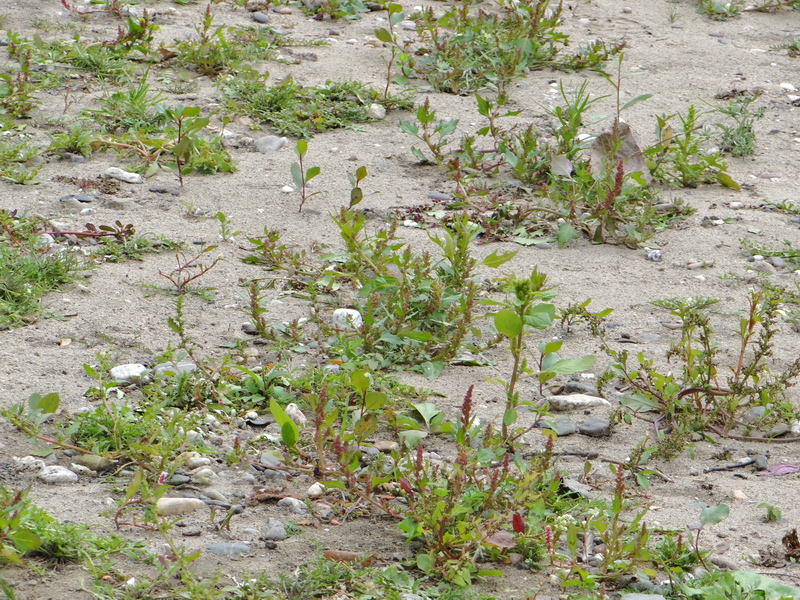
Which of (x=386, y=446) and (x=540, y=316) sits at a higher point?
→ (x=540, y=316)

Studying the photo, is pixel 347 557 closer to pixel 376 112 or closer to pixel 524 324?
pixel 524 324

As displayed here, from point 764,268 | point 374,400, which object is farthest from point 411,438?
point 764,268

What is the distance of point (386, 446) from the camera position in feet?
9.96

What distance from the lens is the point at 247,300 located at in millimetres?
3885

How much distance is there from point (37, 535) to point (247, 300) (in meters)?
1.69

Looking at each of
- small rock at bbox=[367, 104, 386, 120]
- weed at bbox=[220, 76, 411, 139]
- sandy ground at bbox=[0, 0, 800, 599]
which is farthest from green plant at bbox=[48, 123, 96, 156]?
small rock at bbox=[367, 104, 386, 120]

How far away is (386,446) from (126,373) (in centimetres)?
96

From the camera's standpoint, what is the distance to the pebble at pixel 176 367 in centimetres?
328

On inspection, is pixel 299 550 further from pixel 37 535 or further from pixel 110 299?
pixel 110 299

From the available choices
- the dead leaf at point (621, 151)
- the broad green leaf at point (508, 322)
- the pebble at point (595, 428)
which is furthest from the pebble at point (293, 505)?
the dead leaf at point (621, 151)

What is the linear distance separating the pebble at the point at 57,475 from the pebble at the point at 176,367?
0.57 m

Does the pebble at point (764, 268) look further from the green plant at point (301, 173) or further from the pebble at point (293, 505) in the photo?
the pebble at point (293, 505)

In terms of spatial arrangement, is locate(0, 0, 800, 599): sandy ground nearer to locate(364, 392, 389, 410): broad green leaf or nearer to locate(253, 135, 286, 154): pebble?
locate(253, 135, 286, 154): pebble

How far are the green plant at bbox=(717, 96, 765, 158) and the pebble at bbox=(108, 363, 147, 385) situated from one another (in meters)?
3.69
